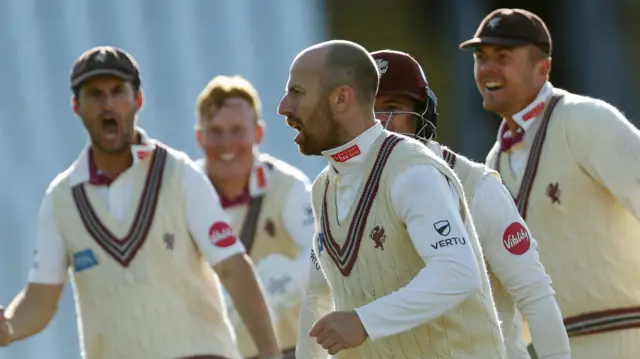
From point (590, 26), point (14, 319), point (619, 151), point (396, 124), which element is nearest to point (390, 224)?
point (396, 124)

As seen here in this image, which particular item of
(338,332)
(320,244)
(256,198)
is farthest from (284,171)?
(338,332)

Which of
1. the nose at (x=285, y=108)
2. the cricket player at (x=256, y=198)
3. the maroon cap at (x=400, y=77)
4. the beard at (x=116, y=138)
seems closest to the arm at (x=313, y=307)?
the maroon cap at (x=400, y=77)

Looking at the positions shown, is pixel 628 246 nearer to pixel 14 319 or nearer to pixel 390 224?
pixel 390 224

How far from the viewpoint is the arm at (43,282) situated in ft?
26.4

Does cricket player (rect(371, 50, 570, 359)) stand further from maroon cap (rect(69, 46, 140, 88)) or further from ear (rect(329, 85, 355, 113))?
maroon cap (rect(69, 46, 140, 88))

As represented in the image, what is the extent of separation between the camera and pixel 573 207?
7.70m

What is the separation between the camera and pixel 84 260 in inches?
313

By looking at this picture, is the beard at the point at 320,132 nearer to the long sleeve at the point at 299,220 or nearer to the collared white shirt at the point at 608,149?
the collared white shirt at the point at 608,149

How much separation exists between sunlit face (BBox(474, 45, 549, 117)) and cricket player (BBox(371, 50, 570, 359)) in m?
1.03

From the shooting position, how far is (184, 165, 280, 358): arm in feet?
26.1

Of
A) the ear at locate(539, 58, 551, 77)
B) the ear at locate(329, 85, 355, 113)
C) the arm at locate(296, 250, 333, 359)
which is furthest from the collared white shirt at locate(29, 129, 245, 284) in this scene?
the ear at locate(329, 85, 355, 113)

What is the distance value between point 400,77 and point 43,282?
2.06 meters

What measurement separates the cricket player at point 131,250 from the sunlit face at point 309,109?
1933 mm

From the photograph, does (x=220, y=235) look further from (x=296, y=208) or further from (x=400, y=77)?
(x=296, y=208)
